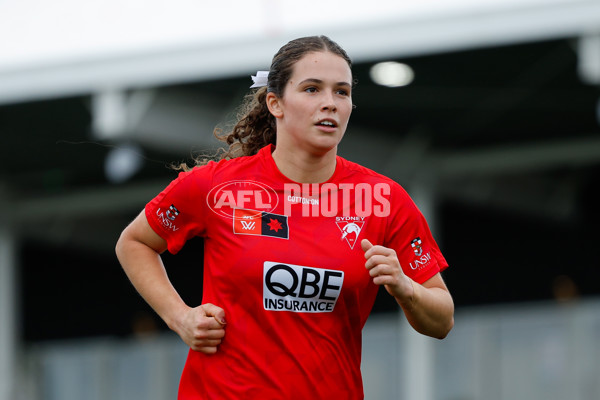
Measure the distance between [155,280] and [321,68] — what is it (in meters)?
0.96

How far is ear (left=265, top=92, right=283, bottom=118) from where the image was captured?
3.61m

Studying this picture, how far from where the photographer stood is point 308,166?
3.54 metres

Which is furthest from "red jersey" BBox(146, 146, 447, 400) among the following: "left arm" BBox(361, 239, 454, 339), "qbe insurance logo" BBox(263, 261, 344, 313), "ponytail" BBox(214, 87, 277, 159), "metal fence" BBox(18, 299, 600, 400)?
"metal fence" BBox(18, 299, 600, 400)

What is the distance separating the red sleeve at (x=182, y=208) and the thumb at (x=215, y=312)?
0.30 m

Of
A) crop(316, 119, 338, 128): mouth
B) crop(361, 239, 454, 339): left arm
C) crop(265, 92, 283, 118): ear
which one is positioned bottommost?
crop(361, 239, 454, 339): left arm

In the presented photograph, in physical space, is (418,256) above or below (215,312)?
above

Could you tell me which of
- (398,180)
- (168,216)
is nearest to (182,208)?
(168,216)

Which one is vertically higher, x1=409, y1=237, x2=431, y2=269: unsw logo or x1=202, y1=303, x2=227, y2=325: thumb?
x1=409, y1=237, x2=431, y2=269: unsw logo

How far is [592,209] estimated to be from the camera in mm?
18453

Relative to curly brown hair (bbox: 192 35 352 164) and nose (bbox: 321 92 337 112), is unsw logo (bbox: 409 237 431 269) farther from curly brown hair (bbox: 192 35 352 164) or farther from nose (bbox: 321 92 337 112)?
curly brown hair (bbox: 192 35 352 164)

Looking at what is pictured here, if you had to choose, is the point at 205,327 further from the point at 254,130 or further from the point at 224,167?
the point at 254,130

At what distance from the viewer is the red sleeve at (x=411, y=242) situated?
3465 mm

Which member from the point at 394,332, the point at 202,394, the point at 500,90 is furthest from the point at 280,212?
the point at 394,332

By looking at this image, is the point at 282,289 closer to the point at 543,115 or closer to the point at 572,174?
the point at 543,115
